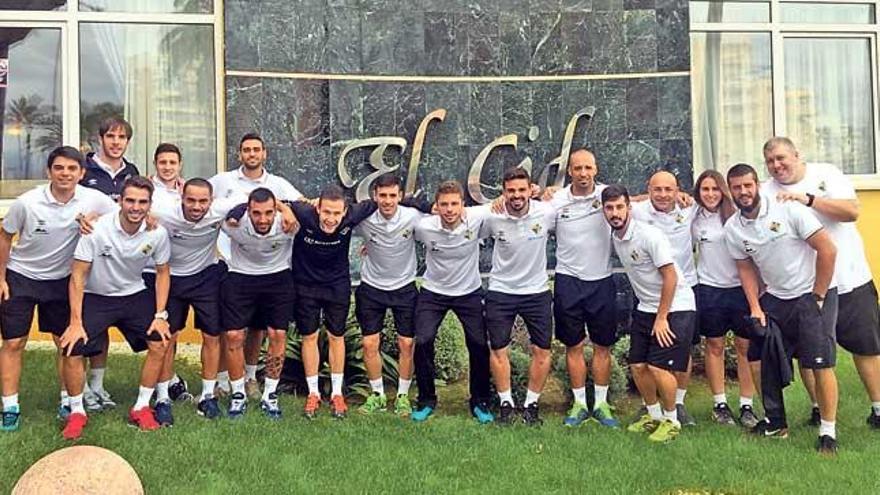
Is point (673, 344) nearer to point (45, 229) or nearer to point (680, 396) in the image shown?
point (680, 396)

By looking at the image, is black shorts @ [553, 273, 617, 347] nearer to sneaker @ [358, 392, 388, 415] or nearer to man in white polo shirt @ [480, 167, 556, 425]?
man in white polo shirt @ [480, 167, 556, 425]

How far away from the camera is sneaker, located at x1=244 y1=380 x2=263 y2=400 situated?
6.93 m

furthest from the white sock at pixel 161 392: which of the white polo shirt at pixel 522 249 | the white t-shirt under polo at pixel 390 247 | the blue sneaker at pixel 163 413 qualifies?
the white polo shirt at pixel 522 249

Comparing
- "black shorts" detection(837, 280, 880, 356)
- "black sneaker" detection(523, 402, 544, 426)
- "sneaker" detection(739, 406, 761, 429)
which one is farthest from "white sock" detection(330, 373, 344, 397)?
"black shorts" detection(837, 280, 880, 356)

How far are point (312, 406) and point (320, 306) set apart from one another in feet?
2.50

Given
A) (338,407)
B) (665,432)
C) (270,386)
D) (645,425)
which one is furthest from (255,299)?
(665,432)

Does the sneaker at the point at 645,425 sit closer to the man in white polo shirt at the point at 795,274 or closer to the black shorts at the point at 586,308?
the black shorts at the point at 586,308

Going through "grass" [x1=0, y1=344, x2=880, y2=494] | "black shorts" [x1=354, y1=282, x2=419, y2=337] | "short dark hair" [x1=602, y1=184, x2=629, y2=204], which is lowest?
"grass" [x1=0, y1=344, x2=880, y2=494]

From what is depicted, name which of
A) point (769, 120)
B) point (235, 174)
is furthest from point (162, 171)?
point (769, 120)

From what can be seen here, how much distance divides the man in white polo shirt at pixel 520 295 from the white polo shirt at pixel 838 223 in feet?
5.50

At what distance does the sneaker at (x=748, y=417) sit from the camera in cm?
638

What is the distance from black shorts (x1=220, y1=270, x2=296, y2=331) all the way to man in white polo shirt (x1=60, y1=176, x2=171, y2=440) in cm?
45

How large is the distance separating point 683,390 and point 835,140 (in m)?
5.84

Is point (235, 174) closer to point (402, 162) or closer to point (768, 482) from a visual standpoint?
point (402, 162)
